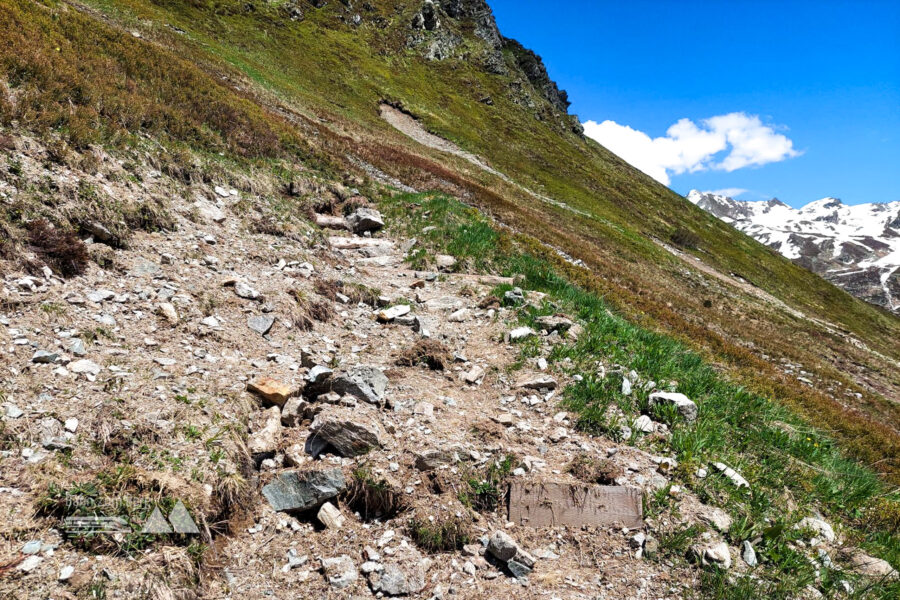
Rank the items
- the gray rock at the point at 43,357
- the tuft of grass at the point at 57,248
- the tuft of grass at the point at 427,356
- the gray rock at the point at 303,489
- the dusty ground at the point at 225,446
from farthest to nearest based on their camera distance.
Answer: the tuft of grass at the point at 427,356
the tuft of grass at the point at 57,248
the gray rock at the point at 43,357
the gray rock at the point at 303,489
the dusty ground at the point at 225,446

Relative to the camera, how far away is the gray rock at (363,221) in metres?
14.8

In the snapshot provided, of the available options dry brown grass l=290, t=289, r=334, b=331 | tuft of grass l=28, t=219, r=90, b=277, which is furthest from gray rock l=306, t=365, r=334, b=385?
tuft of grass l=28, t=219, r=90, b=277

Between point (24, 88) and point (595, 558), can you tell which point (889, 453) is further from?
point (24, 88)

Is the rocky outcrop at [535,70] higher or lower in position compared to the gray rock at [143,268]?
higher

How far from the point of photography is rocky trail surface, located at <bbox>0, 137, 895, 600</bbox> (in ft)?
12.4

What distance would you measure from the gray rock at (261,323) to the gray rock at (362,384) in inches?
87.0

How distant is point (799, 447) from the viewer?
21.0ft

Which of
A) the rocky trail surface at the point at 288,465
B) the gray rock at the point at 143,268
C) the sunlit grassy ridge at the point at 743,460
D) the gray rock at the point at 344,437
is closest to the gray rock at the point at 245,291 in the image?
the rocky trail surface at the point at 288,465

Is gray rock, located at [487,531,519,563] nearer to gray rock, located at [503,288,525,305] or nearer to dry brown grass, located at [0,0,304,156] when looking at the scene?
gray rock, located at [503,288,525,305]

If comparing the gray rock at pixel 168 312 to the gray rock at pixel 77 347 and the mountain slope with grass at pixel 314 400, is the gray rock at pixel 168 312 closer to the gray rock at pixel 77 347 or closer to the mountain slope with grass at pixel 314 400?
the mountain slope with grass at pixel 314 400

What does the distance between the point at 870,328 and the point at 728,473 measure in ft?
306

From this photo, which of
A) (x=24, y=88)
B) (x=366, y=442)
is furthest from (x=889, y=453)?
(x=24, y=88)

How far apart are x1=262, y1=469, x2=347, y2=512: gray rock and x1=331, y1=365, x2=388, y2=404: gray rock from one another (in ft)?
4.46

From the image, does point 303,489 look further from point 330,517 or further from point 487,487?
point 487,487
